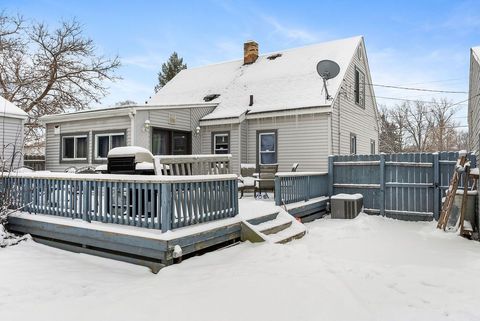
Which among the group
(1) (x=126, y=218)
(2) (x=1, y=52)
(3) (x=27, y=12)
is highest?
(3) (x=27, y=12)

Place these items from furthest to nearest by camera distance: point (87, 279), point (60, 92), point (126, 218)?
point (60, 92), point (126, 218), point (87, 279)

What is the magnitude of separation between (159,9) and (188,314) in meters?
14.8

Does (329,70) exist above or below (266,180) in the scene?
above

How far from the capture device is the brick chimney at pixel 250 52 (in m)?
16.4

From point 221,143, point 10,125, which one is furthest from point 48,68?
point 221,143

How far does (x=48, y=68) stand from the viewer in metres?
22.0

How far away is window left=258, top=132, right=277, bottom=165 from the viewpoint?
1230cm

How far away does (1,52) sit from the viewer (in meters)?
20.7

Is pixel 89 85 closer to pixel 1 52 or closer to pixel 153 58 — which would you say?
pixel 1 52

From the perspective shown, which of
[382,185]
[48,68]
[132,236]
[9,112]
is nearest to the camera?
[132,236]

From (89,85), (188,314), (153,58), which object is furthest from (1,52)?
(188,314)

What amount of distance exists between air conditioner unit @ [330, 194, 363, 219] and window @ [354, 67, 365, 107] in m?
6.57

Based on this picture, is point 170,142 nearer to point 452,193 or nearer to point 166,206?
point 166,206

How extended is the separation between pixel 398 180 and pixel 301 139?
3.69 metres
